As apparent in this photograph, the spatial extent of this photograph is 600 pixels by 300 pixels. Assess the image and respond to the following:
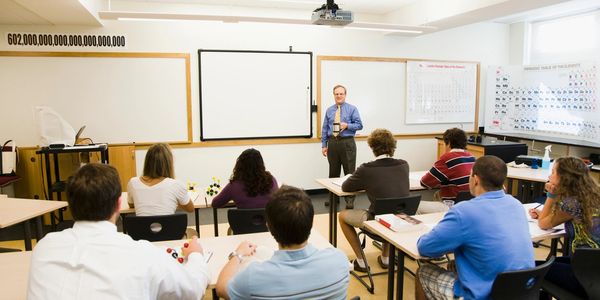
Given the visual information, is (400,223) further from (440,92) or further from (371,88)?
(440,92)

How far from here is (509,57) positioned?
24.1 feet

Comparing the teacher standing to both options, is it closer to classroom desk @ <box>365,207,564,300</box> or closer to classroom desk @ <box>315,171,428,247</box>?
classroom desk @ <box>315,171,428,247</box>

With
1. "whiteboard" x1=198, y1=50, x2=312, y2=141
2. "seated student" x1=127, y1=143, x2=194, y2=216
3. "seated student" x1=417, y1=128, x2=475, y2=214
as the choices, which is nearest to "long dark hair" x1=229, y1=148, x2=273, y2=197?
"seated student" x1=127, y1=143, x2=194, y2=216

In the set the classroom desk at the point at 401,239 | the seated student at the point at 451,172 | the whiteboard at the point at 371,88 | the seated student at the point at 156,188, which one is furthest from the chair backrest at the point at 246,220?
the whiteboard at the point at 371,88

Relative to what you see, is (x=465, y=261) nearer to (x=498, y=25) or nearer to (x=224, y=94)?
(x=224, y=94)

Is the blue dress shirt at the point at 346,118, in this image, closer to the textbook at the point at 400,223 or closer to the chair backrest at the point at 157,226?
the textbook at the point at 400,223

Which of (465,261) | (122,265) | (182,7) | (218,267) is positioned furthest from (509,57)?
(122,265)

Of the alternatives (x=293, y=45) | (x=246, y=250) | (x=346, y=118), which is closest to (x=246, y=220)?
(x=246, y=250)

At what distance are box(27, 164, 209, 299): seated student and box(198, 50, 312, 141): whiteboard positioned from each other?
14.6 ft

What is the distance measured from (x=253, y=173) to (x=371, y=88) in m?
4.06

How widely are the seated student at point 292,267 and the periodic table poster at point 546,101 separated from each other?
19.5ft

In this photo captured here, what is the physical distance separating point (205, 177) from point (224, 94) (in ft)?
4.06

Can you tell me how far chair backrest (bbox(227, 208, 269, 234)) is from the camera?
9.08ft

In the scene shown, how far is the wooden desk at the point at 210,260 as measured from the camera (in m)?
1.90
